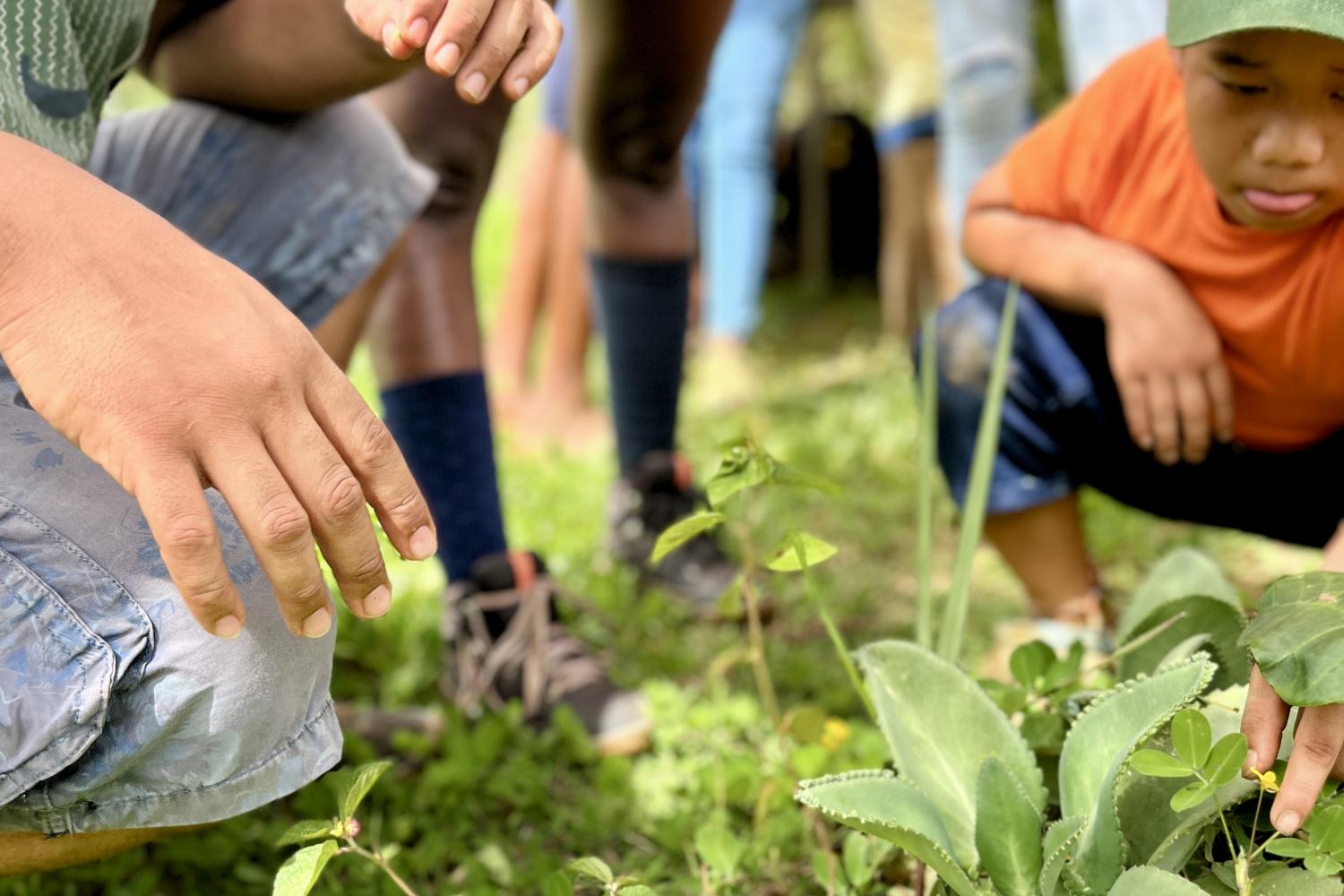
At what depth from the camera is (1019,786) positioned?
85cm

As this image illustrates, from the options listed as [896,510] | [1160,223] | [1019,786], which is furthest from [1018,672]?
[896,510]

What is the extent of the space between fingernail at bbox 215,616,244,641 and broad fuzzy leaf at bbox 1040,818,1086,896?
1.69 feet

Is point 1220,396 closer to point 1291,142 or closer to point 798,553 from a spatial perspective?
point 1291,142

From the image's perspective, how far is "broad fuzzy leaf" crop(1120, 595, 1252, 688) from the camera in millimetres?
980

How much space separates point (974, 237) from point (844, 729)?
0.58 meters

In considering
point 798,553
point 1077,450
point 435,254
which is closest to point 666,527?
point 435,254

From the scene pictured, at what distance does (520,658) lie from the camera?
1.54 m

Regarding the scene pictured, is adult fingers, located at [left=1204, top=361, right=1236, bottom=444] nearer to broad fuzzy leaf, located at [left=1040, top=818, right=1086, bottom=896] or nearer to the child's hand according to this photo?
the child's hand

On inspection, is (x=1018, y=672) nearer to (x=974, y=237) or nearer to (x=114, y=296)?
(x=974, y=237)

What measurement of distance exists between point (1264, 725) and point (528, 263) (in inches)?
101

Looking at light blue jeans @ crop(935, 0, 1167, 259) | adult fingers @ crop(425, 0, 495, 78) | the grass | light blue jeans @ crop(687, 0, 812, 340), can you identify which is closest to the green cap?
adult fingers @ crop(425, 0, 495, 78)

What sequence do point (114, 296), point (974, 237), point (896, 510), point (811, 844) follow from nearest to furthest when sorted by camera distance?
point (114, 296)
point (811, 844)
point (974, 237)
point (896, 510)

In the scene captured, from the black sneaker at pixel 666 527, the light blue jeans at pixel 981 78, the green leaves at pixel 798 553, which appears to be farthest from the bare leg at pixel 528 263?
the green leaves at pixel 798 553

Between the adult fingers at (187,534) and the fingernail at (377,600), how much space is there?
0.28 feet
